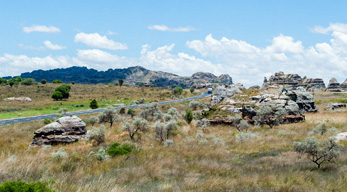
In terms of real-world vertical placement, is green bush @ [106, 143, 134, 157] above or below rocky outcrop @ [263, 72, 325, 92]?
below

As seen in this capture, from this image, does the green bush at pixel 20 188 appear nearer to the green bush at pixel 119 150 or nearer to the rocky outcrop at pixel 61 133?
the green bush at pixel 119 150

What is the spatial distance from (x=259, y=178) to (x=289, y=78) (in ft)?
427

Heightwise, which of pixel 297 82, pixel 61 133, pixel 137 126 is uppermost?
pixel 297 82

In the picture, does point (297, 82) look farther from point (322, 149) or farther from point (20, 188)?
point (20, 188)

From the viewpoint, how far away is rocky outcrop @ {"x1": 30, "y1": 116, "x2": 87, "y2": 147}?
1616 cm

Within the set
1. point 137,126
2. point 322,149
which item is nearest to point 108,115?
point 137,126

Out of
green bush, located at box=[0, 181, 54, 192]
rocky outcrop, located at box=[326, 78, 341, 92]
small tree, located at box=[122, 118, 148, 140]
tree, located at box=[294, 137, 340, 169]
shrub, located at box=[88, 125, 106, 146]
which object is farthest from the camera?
rocky outcrop, located at box=[326, 78, 341, 92]

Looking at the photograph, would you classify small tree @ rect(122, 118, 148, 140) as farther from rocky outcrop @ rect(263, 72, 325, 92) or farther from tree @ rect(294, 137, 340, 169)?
rocky outcrop @ rect(263, 72, 325, 92)

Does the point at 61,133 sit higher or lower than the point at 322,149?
lower

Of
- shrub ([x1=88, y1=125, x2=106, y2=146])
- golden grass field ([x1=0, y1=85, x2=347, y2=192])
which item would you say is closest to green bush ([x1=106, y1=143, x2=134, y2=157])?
golden grass field ([x1=0, y1=85, x2=347, y2=192])

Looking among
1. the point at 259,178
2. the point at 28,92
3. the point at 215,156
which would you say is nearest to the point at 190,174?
the point at 259,178

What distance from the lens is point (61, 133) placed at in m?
17.0

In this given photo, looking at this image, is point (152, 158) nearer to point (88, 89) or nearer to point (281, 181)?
point (281, 181)

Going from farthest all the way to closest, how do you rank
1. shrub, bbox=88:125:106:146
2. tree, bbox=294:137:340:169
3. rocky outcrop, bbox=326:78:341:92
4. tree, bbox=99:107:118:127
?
1. rocky outcrop, bbox=326:78:341:92
2. tree, bbox=99:107:118:127
3. shrub, bbox=88:125:106:146
4. tree, bbox=294:137:340:169
